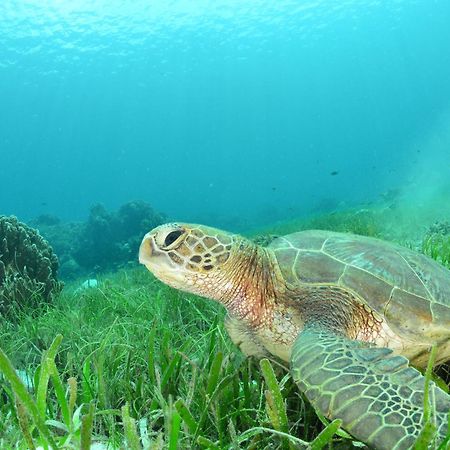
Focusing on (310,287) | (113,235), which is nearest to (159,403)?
(310,287)

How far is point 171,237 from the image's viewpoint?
222 centimetres

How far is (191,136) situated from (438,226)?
13814 cm

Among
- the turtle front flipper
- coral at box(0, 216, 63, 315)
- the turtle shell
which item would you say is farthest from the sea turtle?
coral at box(0, 216, 63, 315)

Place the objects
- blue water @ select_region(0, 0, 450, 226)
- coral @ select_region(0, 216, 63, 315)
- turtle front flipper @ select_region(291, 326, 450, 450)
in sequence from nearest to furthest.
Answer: turtle front flipper @ select_region(291, 326, 450, 450)
coral @ select_region(0, 216, 63, 315)
blue water @ select_region(0, 0, 450, 226)

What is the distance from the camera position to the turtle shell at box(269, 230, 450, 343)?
2148 millimetres

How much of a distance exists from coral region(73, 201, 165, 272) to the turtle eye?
15.0 meters

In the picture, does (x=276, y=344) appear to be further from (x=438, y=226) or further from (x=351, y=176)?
(x=351, y=176)

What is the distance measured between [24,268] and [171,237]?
167 inches

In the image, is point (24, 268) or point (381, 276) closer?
point (381, 276)

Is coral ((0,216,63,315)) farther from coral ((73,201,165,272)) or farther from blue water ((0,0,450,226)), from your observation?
blue water ((0,0,450,226))

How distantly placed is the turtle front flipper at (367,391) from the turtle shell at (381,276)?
524 millimetres

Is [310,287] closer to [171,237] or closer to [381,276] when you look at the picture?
[381,276]

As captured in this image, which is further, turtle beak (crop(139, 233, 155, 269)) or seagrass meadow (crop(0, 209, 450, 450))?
turtle beak (crop(139, 233, 155, 269))

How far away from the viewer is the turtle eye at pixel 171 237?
221 cm
